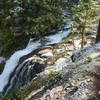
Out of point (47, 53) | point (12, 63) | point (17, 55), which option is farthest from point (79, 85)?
point (17, 55)

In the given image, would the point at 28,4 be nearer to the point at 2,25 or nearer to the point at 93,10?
the point at 2,25

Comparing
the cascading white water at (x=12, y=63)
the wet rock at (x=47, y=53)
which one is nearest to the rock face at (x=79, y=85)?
the wet rock at (x=47, y=53)

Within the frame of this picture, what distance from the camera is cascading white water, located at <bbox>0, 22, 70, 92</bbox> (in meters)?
8.50

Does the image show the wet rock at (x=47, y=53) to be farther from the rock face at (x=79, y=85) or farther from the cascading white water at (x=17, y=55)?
the rock face at (x=79, y=85)

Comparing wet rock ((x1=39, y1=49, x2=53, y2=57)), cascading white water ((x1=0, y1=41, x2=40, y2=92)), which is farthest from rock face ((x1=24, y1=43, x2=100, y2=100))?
cascading white water ((x1=0, y1=41, x2=40, y2=92))

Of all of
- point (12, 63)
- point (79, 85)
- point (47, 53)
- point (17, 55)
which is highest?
point (79, 85)

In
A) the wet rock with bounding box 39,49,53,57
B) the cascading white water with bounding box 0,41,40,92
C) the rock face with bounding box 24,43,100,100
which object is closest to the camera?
the rock face with bounding box 24,43,100,100

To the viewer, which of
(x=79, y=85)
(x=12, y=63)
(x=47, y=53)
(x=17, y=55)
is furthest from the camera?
(x=17, y=55)

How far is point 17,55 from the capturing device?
904 cm

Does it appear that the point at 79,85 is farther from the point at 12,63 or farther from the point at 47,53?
the point at 12,63

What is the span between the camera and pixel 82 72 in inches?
143

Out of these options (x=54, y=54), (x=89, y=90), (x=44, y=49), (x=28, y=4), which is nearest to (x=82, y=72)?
(x=89, y=90)

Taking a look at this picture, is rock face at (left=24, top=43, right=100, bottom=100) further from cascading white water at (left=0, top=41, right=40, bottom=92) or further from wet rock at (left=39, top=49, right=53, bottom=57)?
cascading white water at (left=0, top=41, right=40, bottom=92)

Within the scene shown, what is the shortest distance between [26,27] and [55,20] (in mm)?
1879
